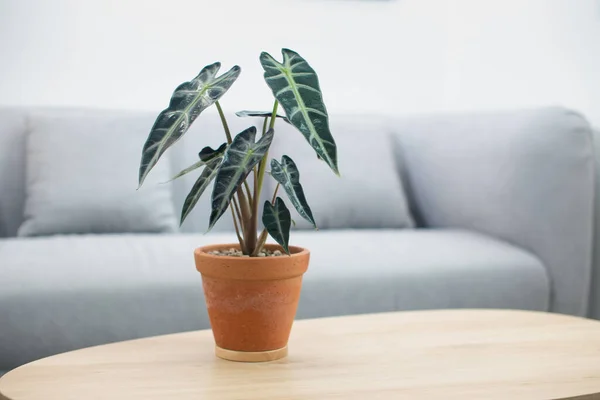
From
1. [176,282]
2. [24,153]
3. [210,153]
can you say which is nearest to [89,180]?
[24,153]

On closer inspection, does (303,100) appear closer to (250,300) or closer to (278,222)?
(278,222)

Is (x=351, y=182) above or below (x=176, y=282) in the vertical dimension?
above

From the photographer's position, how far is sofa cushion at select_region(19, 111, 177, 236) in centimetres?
199

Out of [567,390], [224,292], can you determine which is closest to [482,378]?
[567,390]

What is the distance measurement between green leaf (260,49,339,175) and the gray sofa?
2.51 feet

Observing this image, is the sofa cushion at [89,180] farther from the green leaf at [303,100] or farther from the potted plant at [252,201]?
the green leaf at [303,100]

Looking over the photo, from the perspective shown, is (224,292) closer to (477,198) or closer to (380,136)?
(477,198)

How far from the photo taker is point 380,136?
7.73 ft

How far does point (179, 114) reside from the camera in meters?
0.88

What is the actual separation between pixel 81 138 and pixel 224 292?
4.29 ft

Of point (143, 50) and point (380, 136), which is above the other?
point (143, 50)

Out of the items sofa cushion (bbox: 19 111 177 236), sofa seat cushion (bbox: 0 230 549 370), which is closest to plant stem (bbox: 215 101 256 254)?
sofa seat cushion (bbox: 0 230 549 370)

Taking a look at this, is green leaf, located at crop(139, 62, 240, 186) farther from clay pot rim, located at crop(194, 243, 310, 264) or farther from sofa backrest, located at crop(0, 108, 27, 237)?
sofa backrest, located at crop(0, 108, 27, 237)

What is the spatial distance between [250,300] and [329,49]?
207 cm
